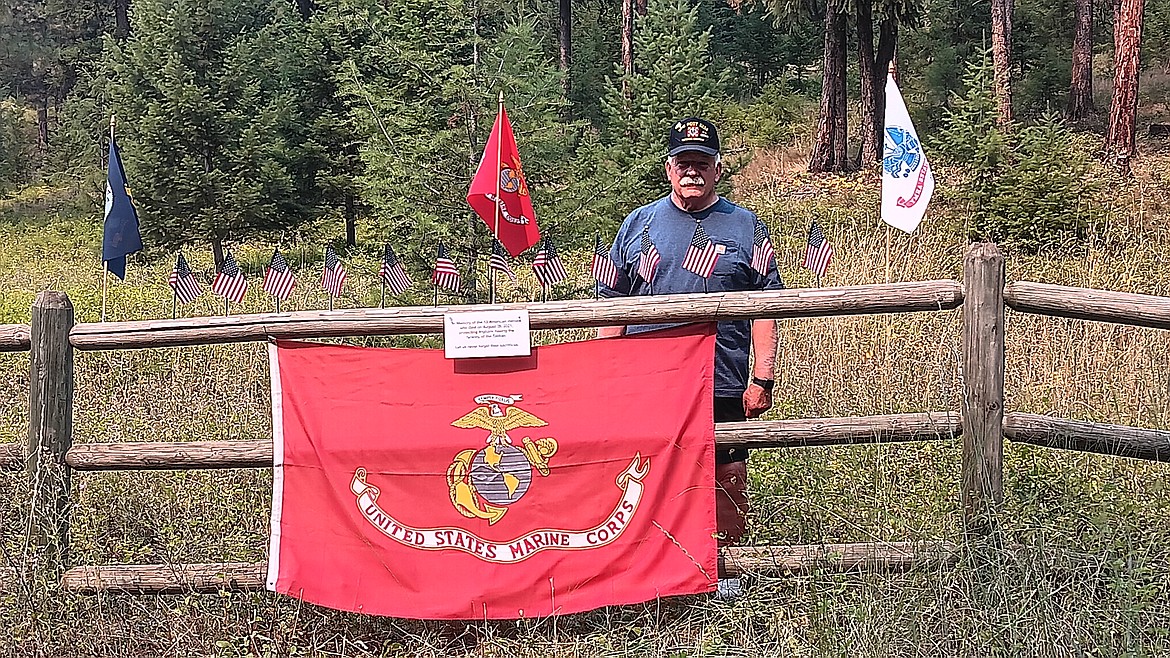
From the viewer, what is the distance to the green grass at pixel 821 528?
418 cm

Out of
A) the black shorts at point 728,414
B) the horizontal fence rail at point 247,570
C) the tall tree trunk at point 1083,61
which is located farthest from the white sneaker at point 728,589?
the tall tree trunk at point 1083,61

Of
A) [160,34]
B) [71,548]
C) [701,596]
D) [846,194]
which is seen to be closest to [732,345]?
[701,596]

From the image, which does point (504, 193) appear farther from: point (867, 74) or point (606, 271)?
point (867, 74)

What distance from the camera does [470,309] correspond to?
4.46 metres

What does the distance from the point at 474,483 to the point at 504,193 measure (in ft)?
16.1

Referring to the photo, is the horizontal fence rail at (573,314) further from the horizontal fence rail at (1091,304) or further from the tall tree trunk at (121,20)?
the tall tree trunk at (121,20)

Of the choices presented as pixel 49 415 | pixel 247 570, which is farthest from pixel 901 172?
pixel 49 415

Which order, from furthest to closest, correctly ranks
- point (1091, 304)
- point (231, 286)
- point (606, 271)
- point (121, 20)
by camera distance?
point (121, 20) < point (231, 286) < point (606, 271) < point (1091, 304)

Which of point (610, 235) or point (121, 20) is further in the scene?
point (121, 20)

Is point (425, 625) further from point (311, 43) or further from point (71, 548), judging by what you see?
point (311, 43)

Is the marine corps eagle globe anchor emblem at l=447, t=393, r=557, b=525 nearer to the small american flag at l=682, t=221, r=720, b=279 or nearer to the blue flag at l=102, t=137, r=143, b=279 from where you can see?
the small american flag at l=682, t=221, r=720, b=279

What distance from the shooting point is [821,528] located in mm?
5020

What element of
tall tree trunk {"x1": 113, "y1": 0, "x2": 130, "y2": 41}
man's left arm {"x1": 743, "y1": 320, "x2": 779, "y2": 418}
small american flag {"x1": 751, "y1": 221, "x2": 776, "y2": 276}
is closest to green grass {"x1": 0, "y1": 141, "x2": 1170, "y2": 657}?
man's left arm {"x1": 743, "y1": 320, "x2": 779, "y2": 418}

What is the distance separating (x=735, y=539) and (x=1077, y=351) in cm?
423
